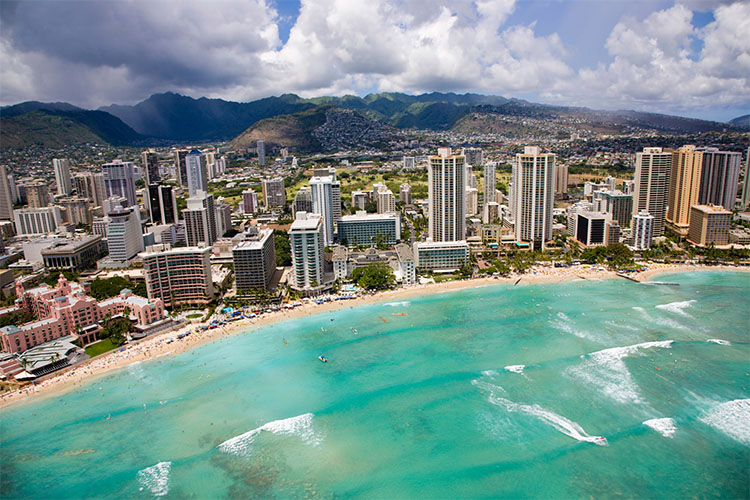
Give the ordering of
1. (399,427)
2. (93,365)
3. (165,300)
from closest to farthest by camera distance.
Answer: (399,427) < (93,365) < (165,300)

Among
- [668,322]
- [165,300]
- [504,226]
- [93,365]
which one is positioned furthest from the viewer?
[504,226]

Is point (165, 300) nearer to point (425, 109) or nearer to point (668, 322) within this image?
point (668, 322)

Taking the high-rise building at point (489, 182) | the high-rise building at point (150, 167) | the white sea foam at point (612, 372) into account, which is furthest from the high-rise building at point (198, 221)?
the white sea foam at point (612, 372)

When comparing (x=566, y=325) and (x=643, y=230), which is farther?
(x=643, y=230)

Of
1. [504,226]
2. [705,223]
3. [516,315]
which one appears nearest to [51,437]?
[516,315]

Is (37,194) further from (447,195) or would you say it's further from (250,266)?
(447,195)

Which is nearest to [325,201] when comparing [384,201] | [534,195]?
[384,201]
